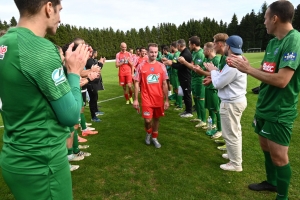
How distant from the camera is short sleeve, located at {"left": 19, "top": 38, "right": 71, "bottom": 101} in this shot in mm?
1319

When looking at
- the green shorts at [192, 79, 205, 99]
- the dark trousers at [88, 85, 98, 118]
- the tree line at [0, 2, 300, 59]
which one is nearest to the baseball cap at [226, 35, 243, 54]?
the green shorts at [192, 79, 205, 99]

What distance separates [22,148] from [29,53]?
0.65 metres

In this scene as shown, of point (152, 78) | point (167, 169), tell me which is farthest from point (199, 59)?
point (167, 169)

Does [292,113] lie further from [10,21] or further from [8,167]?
[10,21]

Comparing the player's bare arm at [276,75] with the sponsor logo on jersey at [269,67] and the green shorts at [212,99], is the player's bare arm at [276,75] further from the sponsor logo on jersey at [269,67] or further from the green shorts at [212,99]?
the green shorts at [212,99]

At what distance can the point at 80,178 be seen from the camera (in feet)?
13.1

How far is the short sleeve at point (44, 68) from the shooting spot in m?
1.32

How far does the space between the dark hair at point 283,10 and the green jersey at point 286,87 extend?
181 mm

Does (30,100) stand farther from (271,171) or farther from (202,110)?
(202,110)

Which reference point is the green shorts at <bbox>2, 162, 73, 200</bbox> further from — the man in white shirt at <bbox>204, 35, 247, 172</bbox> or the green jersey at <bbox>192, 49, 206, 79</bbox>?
the green jersey at <bbox>192, 49, 206, 79</bbox>

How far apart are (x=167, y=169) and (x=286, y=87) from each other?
256 centimetres

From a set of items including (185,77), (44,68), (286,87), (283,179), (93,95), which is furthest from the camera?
(185,77)

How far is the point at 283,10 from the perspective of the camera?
8.45ft

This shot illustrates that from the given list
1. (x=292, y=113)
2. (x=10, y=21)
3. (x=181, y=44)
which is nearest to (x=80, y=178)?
(x=292, y=113)
